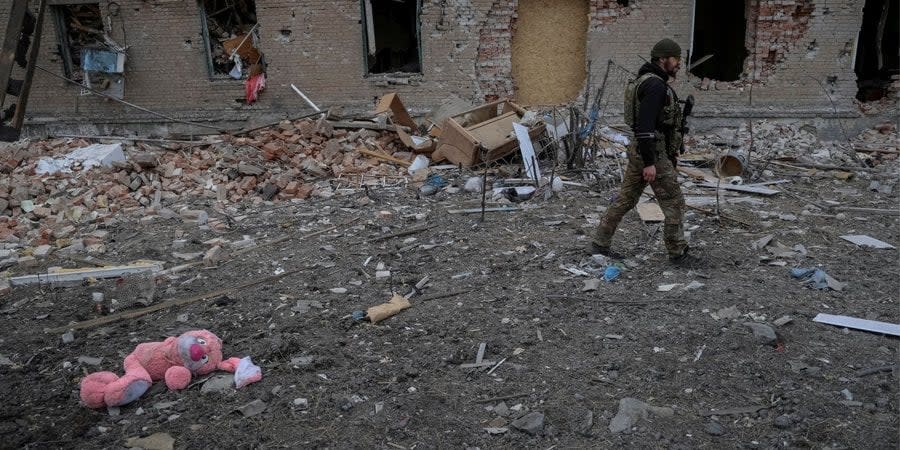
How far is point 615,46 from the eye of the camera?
35.7 feet

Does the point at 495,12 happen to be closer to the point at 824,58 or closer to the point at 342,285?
the point at 824,58

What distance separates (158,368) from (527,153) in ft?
17.7

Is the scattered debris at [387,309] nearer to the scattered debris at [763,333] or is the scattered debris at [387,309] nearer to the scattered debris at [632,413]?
the scattered debris at [632,413]

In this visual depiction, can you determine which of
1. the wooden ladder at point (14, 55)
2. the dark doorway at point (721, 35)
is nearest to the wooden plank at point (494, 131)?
the wooden ladder at point (14, 55)

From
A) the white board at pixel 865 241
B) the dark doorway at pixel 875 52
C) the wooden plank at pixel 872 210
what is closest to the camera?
the white board at pixel 865 241

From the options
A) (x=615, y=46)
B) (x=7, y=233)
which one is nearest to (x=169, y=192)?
(x=7, y=233)

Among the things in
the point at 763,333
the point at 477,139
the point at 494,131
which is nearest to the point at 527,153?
the point at 477,139

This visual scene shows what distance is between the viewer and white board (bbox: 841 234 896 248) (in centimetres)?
582

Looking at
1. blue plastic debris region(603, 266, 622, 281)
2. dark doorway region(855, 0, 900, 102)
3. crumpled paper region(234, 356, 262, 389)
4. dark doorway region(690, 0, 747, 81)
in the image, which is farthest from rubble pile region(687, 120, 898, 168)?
crumpled paper region(234, 356, 262, 389)

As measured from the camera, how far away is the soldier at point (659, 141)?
4.94 metres

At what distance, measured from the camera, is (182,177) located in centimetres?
898

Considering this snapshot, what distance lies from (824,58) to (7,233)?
12.5 metres

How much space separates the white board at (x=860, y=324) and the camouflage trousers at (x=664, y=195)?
1.26 metres

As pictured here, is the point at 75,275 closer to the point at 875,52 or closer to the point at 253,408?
the point at 253,408
